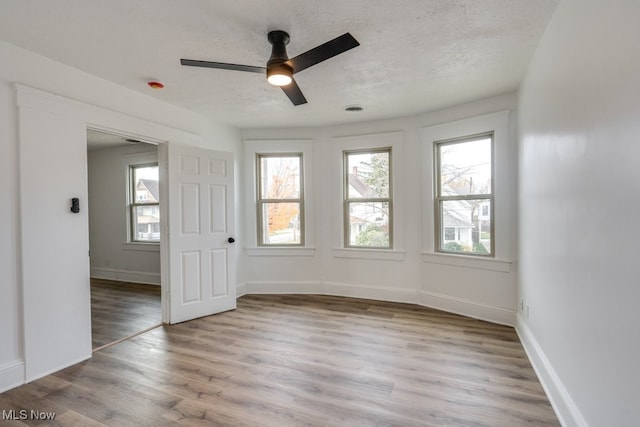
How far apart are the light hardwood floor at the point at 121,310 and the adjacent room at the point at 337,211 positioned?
2.1 inches

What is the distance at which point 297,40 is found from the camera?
7.63ft

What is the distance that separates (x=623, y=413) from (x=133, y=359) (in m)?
3.28

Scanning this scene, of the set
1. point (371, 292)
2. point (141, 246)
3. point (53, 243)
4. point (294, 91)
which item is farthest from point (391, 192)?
point (141, 246)

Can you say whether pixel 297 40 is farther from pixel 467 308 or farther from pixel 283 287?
pixel 283 287

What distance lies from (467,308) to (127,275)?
584 centimetres

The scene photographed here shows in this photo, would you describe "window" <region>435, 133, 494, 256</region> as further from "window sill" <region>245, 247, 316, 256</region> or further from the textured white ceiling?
"window sill" <region>245, 247, 316, 256</region>

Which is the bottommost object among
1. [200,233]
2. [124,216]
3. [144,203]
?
[200,233]

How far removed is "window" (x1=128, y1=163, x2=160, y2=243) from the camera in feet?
19.5

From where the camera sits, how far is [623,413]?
1.28 m

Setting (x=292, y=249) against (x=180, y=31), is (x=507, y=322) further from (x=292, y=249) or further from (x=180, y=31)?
(x=180, y=31)

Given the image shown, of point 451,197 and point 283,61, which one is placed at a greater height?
point 283,61

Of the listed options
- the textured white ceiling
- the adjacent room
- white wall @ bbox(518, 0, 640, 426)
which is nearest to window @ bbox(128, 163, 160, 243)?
the adjacent room

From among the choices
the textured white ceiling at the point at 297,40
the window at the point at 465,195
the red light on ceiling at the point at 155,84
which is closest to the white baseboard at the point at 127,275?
the textured white ceiling at the point at 297,40

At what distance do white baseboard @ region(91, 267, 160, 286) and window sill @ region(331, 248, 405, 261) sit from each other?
3.42m
